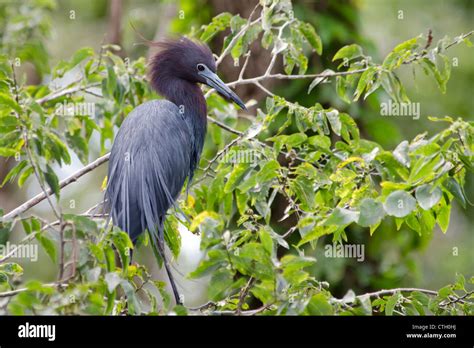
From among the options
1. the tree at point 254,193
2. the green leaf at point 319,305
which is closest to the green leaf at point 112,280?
the tree at point 254,193

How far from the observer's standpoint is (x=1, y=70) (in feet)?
10.9

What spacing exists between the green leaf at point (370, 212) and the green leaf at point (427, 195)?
142mm

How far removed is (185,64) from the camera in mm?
4344

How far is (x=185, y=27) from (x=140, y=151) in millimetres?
2365

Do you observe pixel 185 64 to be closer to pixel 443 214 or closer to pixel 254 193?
pixel 254 193

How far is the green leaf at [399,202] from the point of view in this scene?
246 cm

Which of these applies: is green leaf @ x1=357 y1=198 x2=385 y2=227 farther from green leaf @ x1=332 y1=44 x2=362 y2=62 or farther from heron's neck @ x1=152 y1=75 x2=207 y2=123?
heron's neck @ x1=152 y1=75 x2=207 y2=123

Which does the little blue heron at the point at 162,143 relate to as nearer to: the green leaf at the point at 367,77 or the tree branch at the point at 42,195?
the tree branch at the point at 42,195

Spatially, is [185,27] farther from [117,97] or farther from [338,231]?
[338,231]

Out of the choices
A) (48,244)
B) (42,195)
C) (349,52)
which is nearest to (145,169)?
(42,195)

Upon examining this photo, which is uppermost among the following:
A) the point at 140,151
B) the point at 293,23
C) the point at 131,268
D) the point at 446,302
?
the point at 293,23

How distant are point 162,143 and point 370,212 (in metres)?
1.68

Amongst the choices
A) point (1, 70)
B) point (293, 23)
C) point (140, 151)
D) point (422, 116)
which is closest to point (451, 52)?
point (422, 116)

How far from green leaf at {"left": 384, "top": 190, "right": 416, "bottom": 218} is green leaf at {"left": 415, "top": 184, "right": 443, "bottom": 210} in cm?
3
